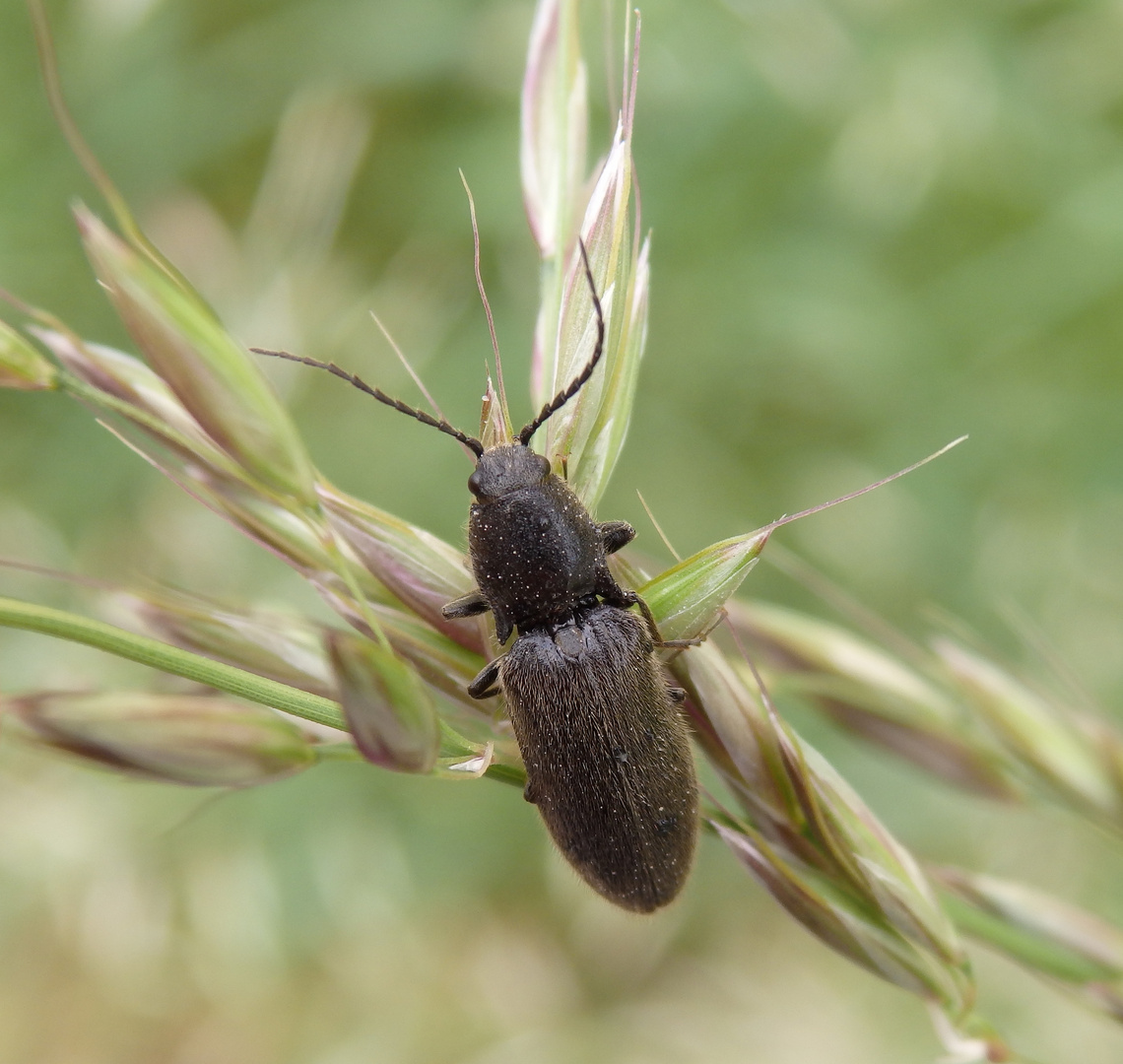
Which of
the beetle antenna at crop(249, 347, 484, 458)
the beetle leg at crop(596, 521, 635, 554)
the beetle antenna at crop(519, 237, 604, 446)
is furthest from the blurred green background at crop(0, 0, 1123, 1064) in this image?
the beetle antenna at crop(519, 237, 604, 446)

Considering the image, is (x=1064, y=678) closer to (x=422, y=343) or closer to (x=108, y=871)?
(x=422, y=343)

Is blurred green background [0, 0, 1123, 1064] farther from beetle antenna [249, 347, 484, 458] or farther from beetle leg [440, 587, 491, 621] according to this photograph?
beetle leg [440, 587, 491, 621]

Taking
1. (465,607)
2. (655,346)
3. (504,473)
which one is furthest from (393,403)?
(655,346)

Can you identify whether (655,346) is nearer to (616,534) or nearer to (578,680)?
(616,534)

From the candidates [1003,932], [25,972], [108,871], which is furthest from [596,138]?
[25,972]

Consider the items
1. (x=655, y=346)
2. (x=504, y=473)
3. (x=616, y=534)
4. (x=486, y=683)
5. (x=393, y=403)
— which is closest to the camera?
(x=486, y=683)

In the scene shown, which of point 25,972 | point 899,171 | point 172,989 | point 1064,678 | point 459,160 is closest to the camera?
point 1064,678

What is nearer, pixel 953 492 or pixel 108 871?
pixel 953 492
